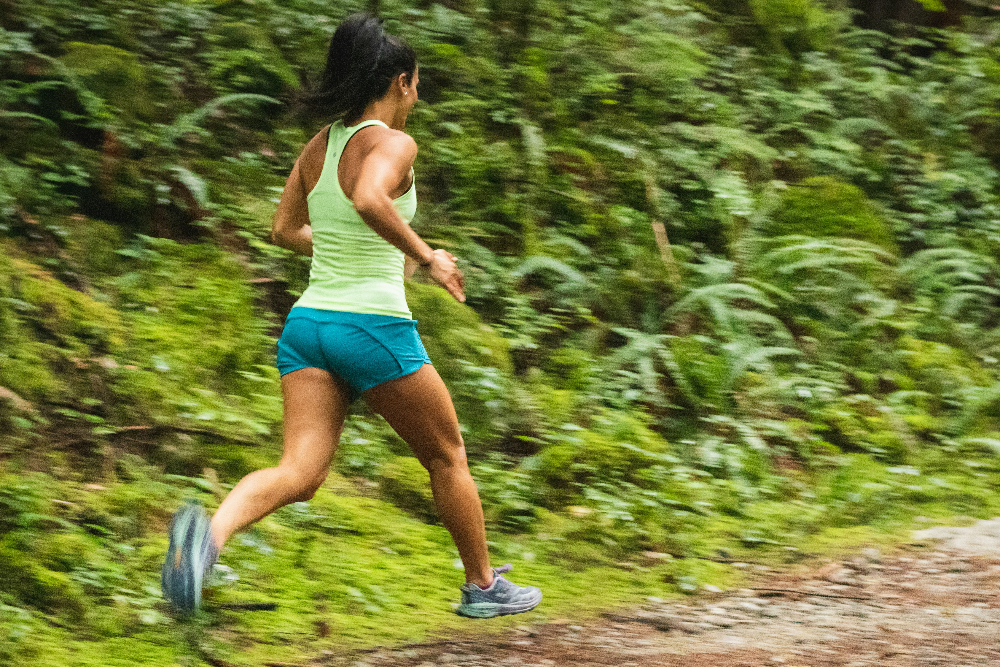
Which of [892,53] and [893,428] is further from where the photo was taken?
[892,53]

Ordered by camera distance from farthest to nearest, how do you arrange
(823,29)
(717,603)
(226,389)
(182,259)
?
1. (823,29)
2. (182,259)
3. (226,389)
4. (717,603)

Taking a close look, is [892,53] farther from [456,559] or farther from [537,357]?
[456,559]

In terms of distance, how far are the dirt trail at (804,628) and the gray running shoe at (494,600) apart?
0.45 feet

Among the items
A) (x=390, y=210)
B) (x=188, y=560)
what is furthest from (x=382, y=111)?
(x=188, y=560)

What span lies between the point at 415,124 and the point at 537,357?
2.37 meters

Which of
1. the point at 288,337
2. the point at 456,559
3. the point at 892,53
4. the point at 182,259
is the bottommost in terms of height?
the point at 456,559

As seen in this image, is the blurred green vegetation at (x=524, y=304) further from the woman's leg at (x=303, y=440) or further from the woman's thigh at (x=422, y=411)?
the woman's thigh at (x=422, y=411)

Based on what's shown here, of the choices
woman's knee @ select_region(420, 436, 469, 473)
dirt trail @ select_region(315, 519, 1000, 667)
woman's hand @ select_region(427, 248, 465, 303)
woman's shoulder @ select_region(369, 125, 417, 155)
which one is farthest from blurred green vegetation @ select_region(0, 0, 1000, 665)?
woman's shoulder @ select_region(369, 125, 417, 155)

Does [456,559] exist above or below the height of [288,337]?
below

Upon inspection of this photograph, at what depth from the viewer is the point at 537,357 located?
647cm

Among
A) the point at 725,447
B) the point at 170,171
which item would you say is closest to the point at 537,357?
the point at 725,447

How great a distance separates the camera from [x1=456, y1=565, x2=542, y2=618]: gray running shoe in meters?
3.88

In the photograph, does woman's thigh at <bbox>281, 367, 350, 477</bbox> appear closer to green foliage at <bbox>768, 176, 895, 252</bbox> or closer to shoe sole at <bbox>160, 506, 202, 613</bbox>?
shoe sole at <bbox>160, 506, 202, 613</bbox>

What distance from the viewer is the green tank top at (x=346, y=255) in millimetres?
3518
